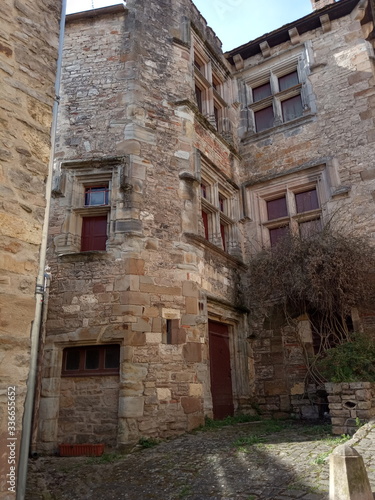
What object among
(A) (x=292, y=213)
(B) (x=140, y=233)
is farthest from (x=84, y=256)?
(A) (x=292, y=213)

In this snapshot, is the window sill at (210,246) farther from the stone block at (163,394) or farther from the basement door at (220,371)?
the stone block at (163,394)

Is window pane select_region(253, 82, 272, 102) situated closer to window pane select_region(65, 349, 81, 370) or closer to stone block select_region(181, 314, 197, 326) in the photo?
stone block select_region(181, 314, 197, 326)

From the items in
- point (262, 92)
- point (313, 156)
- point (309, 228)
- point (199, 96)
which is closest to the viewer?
point (309, 228)

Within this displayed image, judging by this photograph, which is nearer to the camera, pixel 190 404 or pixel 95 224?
pixel 190 404

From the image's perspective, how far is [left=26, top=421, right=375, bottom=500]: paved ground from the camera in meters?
3.53

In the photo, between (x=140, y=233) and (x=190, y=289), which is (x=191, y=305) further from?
(x=140, y=233)

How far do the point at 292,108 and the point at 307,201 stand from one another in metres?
2.51

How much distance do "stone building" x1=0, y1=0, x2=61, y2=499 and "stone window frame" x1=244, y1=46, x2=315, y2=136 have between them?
687cm

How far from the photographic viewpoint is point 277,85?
34.2 ft

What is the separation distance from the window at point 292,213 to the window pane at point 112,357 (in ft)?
13.5

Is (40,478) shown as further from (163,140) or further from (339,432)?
(163,140)

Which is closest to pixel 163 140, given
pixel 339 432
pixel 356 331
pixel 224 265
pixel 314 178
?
pixel 224 265

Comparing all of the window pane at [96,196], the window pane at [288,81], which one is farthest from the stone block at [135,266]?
the window pane at [288,81]

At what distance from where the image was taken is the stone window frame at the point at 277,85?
9.75m
